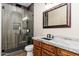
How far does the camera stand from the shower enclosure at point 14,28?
1.23m

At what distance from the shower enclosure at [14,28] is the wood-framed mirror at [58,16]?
320 millimetres

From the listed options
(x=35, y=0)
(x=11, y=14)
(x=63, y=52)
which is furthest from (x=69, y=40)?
(x=11, y=14)

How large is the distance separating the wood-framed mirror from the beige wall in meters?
0.06

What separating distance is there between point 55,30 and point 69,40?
30cm

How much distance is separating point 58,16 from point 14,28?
669 millimetres

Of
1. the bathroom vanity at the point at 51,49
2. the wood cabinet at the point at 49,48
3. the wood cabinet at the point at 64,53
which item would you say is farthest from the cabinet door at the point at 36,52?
the wood cabinet at the point at 64,53

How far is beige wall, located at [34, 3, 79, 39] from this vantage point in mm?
1250

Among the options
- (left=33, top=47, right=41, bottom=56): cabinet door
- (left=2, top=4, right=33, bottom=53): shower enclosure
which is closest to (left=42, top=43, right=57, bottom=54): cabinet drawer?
(left=33, top=47, right=41, bottom=56): cabinet door

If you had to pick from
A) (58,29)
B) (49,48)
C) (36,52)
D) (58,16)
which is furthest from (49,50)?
(58,16)

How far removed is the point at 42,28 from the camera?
1.50 m

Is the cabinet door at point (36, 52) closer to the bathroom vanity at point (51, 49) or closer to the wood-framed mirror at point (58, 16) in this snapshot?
the bathroom vanity at point (51, 49)

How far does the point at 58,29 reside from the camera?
1.45 m

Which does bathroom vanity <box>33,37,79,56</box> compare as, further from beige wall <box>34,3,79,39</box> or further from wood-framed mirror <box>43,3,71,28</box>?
wood-framed mirror <box>43,3,71,28</box>

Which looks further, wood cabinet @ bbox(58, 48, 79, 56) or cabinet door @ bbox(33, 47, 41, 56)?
cabinet door @ bbox(33, 47, 41, 56)
